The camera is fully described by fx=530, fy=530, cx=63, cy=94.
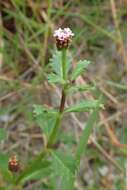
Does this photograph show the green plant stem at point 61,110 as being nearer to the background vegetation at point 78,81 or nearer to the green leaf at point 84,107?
the green leaf at point 84,107

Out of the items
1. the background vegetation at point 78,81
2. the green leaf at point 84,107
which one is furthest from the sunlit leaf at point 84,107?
the background vegetation at point 78,81

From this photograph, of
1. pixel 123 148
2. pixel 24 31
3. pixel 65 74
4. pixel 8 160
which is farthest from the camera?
pixel 24 31

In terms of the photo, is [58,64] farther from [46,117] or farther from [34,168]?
[34,168]

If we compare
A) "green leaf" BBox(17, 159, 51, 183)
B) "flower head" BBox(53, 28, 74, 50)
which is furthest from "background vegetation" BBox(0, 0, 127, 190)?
"flower head" BBox(53, 28, 74, 50)

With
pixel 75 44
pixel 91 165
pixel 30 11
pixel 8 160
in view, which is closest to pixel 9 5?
pixel 30 11

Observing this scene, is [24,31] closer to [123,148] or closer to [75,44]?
[75,44]

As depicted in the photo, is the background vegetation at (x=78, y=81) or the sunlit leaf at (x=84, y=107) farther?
the background vegetation at (x=78, y=81)

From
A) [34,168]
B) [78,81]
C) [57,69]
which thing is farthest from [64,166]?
[78,81]
